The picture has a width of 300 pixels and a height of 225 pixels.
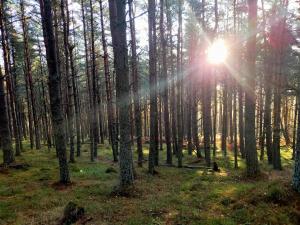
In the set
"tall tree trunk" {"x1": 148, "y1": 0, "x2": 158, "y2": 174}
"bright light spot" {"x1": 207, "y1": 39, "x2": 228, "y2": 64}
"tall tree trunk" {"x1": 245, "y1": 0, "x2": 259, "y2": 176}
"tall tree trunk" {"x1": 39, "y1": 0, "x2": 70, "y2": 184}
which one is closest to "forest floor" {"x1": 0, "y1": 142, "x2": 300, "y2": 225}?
"tall tree trunk" {"x1": 245, "y1": 0, "x2": 259, "y2": 176}

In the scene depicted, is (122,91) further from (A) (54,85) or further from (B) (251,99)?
(B) (251,99)

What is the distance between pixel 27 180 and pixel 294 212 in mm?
10823

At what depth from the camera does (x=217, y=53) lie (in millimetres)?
27766

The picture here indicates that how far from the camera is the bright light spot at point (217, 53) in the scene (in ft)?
87.7

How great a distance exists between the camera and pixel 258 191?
9.62m

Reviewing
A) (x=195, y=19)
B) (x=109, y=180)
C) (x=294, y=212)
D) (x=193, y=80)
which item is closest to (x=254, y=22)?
(x=294, y=212)

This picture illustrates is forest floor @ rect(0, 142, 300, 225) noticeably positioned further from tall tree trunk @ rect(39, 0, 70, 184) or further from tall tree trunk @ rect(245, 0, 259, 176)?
tall tree trunk @ rect(39, 0, 70, 184)

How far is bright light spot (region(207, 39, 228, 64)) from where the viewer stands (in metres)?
26.7

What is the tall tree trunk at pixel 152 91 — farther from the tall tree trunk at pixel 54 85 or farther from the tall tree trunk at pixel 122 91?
the tall tree trunk at pixel 54 85

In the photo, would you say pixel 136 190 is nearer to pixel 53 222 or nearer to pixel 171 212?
pixel 171 212

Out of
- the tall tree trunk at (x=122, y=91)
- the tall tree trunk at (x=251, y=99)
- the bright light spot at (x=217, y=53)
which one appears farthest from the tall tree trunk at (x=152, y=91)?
the bright light spot at (x=217, y=53)

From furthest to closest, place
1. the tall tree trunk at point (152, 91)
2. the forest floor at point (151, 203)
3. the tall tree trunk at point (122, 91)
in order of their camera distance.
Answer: the tall tree trunk at point (152, 91) < the tall tree trunk at point (122, 91) < the forest floor at point (151, 203)

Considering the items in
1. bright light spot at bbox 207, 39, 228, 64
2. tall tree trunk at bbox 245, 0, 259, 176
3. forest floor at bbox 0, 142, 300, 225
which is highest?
bright light spot at bbox 207, 39, 228, 64

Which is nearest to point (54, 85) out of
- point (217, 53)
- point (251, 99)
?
point (251, 99)
